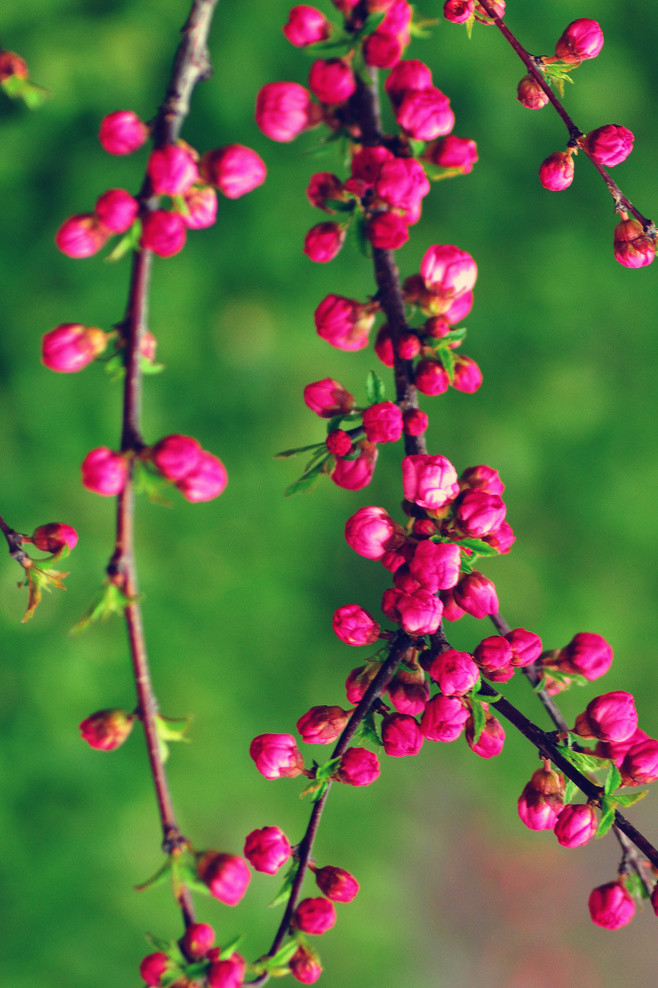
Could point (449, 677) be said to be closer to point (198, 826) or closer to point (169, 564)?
point (169, 564)

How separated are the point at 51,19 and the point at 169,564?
50.8 inches

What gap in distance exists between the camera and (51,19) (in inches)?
75.1

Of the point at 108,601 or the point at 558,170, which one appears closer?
Answer: the point at 108,601

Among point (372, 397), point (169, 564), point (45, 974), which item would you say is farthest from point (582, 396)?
point (45, 974)

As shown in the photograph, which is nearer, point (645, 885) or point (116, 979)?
point (645, 885)

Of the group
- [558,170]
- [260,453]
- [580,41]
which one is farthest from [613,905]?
[260,453]

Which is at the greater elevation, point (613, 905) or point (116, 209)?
point (116, 209)

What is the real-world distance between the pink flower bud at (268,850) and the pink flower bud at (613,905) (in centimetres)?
27

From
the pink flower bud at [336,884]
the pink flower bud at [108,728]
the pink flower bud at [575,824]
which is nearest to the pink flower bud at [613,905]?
the pink flower bud at [575,824]

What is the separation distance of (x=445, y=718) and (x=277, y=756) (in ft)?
0.58

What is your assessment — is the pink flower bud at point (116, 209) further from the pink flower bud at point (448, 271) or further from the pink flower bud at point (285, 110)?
the pink flower bud at point (448, 271)

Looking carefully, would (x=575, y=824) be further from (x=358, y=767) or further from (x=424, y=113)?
(x=424, y=113)

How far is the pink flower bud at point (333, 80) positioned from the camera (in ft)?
2.00

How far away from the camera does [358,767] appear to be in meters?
0.67
